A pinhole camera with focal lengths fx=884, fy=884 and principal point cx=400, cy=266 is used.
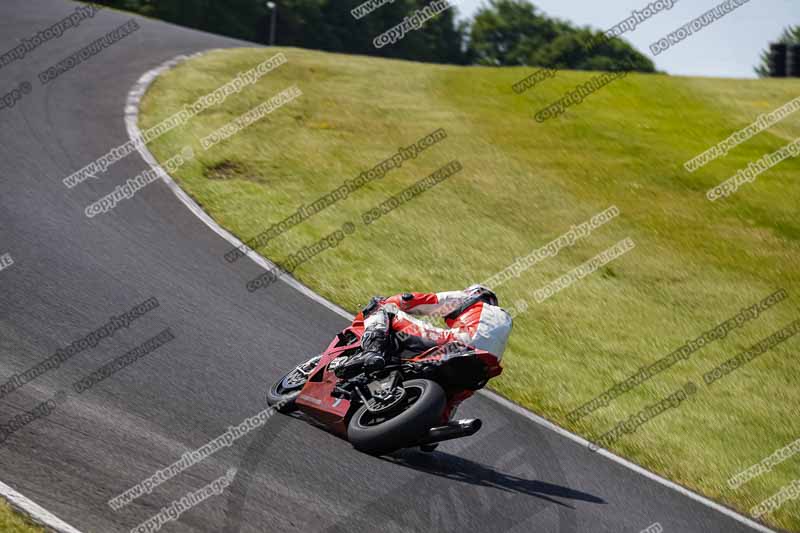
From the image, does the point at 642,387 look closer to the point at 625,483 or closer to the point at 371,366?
the point at 625,483

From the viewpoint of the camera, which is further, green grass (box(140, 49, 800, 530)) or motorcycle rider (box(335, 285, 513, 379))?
green grass (box(140, 49, 800, 530))

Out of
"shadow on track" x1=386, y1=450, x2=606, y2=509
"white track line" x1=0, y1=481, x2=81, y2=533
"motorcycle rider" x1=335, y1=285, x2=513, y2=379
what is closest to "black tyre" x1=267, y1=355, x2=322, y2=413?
"motorcycle rider" x1=335, y1=285, x2=513, y2=379

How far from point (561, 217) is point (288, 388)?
9.66m

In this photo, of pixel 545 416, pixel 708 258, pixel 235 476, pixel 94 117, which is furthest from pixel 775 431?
pixel 94 117

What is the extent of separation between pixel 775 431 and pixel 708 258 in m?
5.38

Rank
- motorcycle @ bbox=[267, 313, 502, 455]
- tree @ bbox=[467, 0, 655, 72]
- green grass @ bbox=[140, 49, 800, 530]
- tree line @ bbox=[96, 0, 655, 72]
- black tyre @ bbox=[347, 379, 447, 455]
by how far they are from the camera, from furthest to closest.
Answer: tree @ bbox=[467, 0, 655, 72] < tree line @ bbox=[96, 0, 655, 72] < green grass @ bbox=[140, 49, 800, 530] < motorcycle @ bbox=[267, 313, 502, 455] < black tyre @ bbox=[347, 379, 447, 455]

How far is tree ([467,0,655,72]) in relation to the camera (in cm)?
8781

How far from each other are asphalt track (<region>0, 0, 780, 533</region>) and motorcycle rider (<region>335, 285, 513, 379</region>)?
907 millimetres

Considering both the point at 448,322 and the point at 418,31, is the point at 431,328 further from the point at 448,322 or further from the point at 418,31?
the point at 418,31

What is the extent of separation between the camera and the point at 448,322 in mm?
7973

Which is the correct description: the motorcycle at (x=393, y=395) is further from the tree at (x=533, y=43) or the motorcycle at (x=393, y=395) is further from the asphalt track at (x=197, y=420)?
the tree at (x=533, y=43)

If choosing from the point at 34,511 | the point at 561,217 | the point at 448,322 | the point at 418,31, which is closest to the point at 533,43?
the point at 418,31

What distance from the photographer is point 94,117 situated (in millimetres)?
16188

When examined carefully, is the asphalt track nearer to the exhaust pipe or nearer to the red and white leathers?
the exhaust pipe
